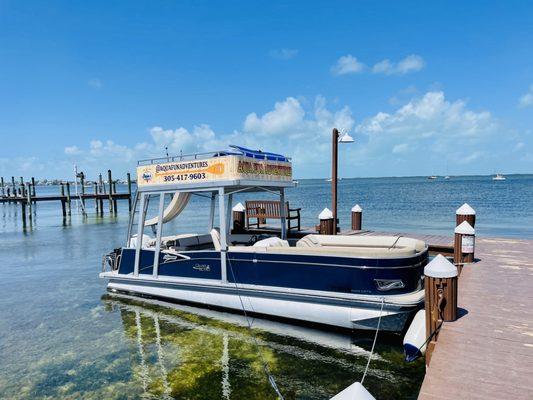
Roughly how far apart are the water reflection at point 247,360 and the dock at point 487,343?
129 cm

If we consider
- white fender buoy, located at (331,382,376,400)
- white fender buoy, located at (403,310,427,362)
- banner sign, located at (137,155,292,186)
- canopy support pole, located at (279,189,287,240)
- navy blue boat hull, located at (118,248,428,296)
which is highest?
banner sign, located at (137,155,292,186)

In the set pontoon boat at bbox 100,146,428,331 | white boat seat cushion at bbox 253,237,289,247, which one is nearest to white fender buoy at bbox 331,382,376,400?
pontoon boat at bbox 100,146,428,331

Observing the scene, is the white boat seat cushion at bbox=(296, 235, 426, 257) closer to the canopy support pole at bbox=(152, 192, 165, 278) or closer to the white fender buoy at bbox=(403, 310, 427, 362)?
the white fender buoy at bbox=(403, 310, 427, 362)

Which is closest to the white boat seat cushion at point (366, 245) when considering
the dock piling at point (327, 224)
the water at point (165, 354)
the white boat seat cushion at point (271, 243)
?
the white boat seat cushion at point (271, 243)

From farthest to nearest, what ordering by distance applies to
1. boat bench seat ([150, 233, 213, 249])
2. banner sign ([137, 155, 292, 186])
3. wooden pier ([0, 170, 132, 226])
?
wooden pier ([0, 170, 132, 226]) → boat bench seat ([150, 233, 213, 249]) → banner sign ([137, 155, 292, 186])

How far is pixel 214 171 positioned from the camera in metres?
10.2

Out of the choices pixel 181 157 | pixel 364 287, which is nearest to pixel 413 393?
pixel 364 287

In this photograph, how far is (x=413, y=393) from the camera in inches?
256

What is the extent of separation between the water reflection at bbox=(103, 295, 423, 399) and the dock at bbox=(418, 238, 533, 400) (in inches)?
50.9

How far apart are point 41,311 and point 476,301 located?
38.3 ft

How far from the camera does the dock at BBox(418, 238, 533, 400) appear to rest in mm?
4773

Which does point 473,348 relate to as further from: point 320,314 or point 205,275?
point 205,275

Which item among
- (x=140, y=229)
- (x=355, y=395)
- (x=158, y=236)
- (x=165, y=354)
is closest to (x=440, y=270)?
(x=355, y=395)

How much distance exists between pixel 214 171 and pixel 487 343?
697 cm
